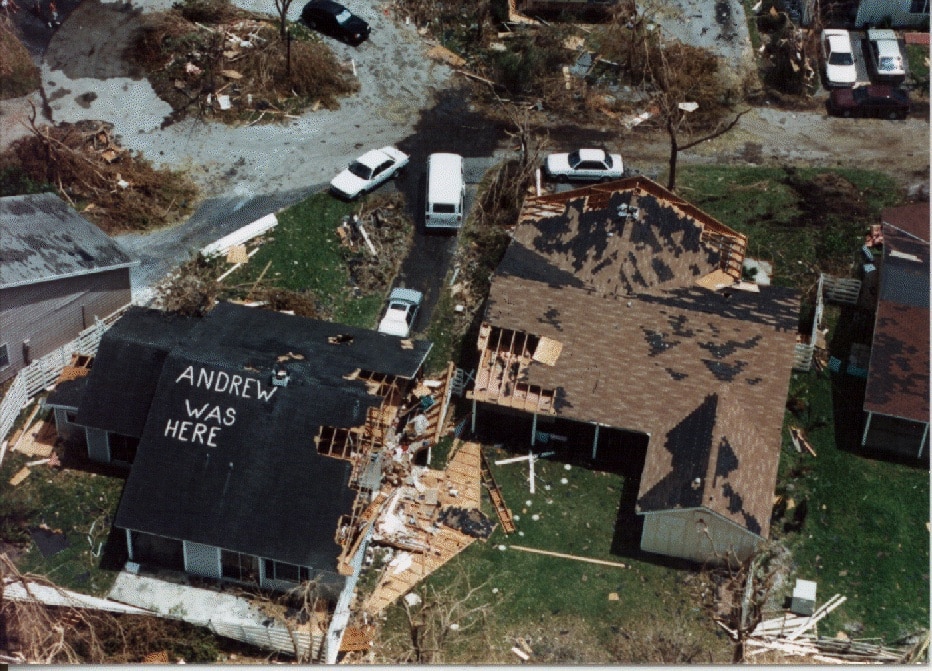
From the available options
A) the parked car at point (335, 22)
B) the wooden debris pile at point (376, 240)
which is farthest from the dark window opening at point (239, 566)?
the parked car at point (335, 22)

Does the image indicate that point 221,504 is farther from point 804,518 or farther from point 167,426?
point 804,518

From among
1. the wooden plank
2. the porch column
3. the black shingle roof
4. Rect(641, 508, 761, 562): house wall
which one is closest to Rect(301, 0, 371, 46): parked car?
the black shingle roof

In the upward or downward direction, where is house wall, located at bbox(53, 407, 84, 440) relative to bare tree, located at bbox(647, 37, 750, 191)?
downward

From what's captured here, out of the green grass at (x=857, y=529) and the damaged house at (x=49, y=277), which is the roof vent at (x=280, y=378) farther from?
the green grass at (x=857, y=529)

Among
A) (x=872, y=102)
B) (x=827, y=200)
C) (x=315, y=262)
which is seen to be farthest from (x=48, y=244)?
(x=872, y=102)

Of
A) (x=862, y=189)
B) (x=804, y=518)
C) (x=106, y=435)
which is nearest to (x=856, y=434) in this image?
(x=804, y=518)

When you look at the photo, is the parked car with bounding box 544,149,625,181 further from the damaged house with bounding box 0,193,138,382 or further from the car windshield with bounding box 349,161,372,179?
the damaged house with bounding box 0,193,138,382

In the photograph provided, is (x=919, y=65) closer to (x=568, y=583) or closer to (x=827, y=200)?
(x=827, y=200)
